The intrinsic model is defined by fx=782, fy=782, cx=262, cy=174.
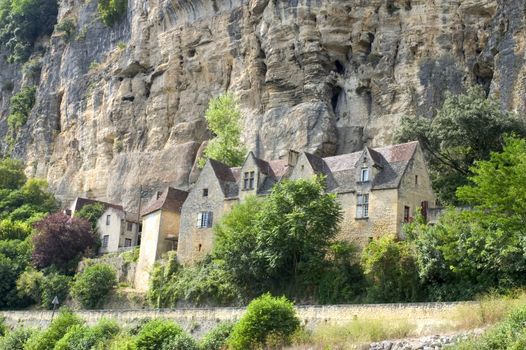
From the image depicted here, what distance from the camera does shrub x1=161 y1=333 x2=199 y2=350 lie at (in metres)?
30.8

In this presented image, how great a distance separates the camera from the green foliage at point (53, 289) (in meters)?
49.9

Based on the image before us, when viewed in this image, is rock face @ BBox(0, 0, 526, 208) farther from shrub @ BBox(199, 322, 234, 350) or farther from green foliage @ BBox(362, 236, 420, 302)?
shrub @ BBox(199, 322, 234, 350)

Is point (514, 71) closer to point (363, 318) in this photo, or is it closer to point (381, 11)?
point (381, 11)

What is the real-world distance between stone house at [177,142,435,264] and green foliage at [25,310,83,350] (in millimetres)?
7657

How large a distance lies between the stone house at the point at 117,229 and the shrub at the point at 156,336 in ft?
80.8

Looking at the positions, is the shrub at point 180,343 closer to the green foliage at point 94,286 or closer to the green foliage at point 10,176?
the green foliage at point 94,286

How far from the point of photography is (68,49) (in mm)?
79500

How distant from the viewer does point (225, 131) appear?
2226 inches

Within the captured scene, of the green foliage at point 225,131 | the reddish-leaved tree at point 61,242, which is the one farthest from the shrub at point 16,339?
the green foliage at point 225,131

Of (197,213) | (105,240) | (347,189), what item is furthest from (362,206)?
(105,240)

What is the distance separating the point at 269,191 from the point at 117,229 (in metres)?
18.1

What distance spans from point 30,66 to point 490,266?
66635mm

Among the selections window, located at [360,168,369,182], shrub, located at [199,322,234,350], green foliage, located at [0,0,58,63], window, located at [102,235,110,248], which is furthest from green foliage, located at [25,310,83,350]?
green foliage, located at [0,0,58,63]

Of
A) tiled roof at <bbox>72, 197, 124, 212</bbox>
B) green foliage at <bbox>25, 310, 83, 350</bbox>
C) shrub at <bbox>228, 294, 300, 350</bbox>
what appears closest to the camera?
shrub at <bbox>228, 294, 300, 350</bbox>
